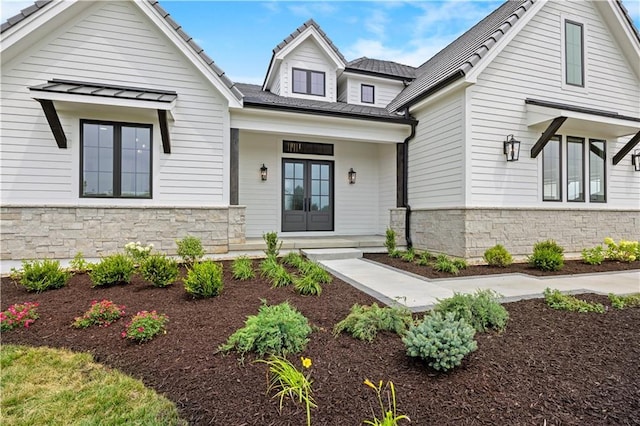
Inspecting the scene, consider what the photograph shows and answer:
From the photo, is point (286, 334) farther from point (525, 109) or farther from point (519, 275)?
point (525, 109)

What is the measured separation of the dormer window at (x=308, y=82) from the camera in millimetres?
10273

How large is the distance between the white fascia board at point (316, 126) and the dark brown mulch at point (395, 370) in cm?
511

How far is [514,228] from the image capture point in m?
7.36

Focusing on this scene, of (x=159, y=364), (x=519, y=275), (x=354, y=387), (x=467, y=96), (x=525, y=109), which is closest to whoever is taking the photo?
(x=354, y=387)

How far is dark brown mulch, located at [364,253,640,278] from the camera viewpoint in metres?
6.16

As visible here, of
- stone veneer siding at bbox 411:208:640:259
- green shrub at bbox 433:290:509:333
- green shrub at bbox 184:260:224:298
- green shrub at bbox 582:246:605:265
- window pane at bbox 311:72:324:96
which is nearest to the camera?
green shrub at bbox 433:290:509:333

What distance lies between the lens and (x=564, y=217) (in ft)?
25.9

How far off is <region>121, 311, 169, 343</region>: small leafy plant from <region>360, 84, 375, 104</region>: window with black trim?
9918mm

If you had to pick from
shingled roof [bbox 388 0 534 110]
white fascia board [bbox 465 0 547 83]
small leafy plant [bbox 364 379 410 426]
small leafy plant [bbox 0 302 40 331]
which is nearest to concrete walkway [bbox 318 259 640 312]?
small leafy plant [bbox 364 379 410 426]

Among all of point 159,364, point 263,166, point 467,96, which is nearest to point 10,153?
point 263,166

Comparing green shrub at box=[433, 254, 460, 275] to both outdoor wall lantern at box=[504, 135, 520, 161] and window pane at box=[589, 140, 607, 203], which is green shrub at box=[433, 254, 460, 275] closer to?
outdoor wall lantern at box=[504, 135, 520, 161]

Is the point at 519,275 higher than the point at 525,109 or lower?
lower

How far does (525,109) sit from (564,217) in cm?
292

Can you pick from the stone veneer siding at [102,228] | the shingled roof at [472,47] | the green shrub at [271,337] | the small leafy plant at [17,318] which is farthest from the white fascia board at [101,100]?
the shingled roof at [472,47]
